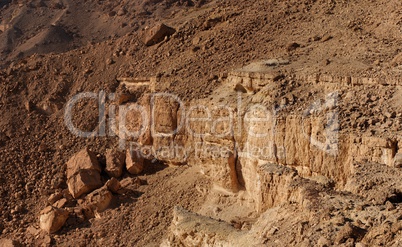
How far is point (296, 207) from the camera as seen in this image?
1031cm

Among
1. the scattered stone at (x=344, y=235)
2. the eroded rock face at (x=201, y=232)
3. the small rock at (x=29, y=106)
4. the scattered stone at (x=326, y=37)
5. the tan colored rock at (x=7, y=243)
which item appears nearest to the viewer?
the scattered stone at (x=344, y=235)

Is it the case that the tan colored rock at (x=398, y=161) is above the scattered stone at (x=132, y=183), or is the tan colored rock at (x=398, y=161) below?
above

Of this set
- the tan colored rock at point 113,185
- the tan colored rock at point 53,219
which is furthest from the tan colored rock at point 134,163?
the tan colored rock at point 53,219

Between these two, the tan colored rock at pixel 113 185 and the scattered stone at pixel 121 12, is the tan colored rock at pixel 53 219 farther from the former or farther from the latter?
the scattered stone at pixel 121 12

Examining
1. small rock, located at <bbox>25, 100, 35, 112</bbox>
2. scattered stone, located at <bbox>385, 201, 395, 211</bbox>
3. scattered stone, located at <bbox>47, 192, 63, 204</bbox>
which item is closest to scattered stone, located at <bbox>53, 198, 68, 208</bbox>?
scattered stone, located at <bbox>47, 192, 63, 204</bbox>

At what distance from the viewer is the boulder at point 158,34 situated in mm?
24375

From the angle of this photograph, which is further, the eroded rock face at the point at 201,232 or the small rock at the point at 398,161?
the small rock at the point at 398,161

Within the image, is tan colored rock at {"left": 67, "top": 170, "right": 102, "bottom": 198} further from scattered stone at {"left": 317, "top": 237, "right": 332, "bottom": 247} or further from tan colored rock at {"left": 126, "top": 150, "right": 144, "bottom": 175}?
scattered stone at {"left": 317, "top": 237, "right": 332, "bottom": 247}

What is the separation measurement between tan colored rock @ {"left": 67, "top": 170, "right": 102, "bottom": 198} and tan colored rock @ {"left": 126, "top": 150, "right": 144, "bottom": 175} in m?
1.13

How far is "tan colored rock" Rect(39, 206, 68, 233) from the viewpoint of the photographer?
18609mm

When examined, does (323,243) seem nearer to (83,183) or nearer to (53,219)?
(53,219)

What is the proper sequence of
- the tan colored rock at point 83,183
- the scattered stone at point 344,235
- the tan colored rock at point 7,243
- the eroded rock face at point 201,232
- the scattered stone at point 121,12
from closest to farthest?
1. the scattered stone at point 344,235
2. the eroded rock face at point 201,232
3. the tan colored rock at point 7,243
4. the tan colored rock at point 83,183
5. the scattered stone at point 121,12

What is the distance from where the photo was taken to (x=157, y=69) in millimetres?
22641

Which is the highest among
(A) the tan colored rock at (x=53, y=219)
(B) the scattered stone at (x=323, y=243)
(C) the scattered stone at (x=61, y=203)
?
(B) the scattered stone at (x=323, y=243)
